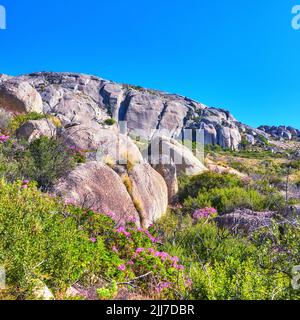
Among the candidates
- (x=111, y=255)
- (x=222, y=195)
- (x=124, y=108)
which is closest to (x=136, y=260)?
(x=111, y=255)

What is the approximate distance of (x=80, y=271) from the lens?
4438 millimetres

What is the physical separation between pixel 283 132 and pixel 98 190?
352 feet

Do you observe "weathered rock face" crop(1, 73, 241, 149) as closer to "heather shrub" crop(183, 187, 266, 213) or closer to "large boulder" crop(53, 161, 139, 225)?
"heather shrub" crop(183, 187, 266, 213)

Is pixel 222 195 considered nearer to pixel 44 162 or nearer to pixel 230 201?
pixel 230 201

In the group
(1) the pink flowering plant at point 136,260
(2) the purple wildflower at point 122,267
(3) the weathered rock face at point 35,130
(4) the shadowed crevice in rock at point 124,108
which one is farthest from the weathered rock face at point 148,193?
(4) the shadowed crevice in rock at point 124,108

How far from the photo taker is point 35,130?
14656mm

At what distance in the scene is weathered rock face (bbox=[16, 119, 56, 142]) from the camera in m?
14.4

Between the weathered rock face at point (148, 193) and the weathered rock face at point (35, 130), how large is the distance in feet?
15.6

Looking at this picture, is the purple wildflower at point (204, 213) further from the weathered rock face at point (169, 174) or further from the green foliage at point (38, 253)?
the green foliage at point (38, 253)

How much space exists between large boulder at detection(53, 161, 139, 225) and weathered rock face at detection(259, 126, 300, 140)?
9893 centimetres

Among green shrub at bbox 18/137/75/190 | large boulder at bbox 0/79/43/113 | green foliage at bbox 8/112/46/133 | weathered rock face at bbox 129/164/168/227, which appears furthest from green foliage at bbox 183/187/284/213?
large boulder at bbox 0/79/43/113
